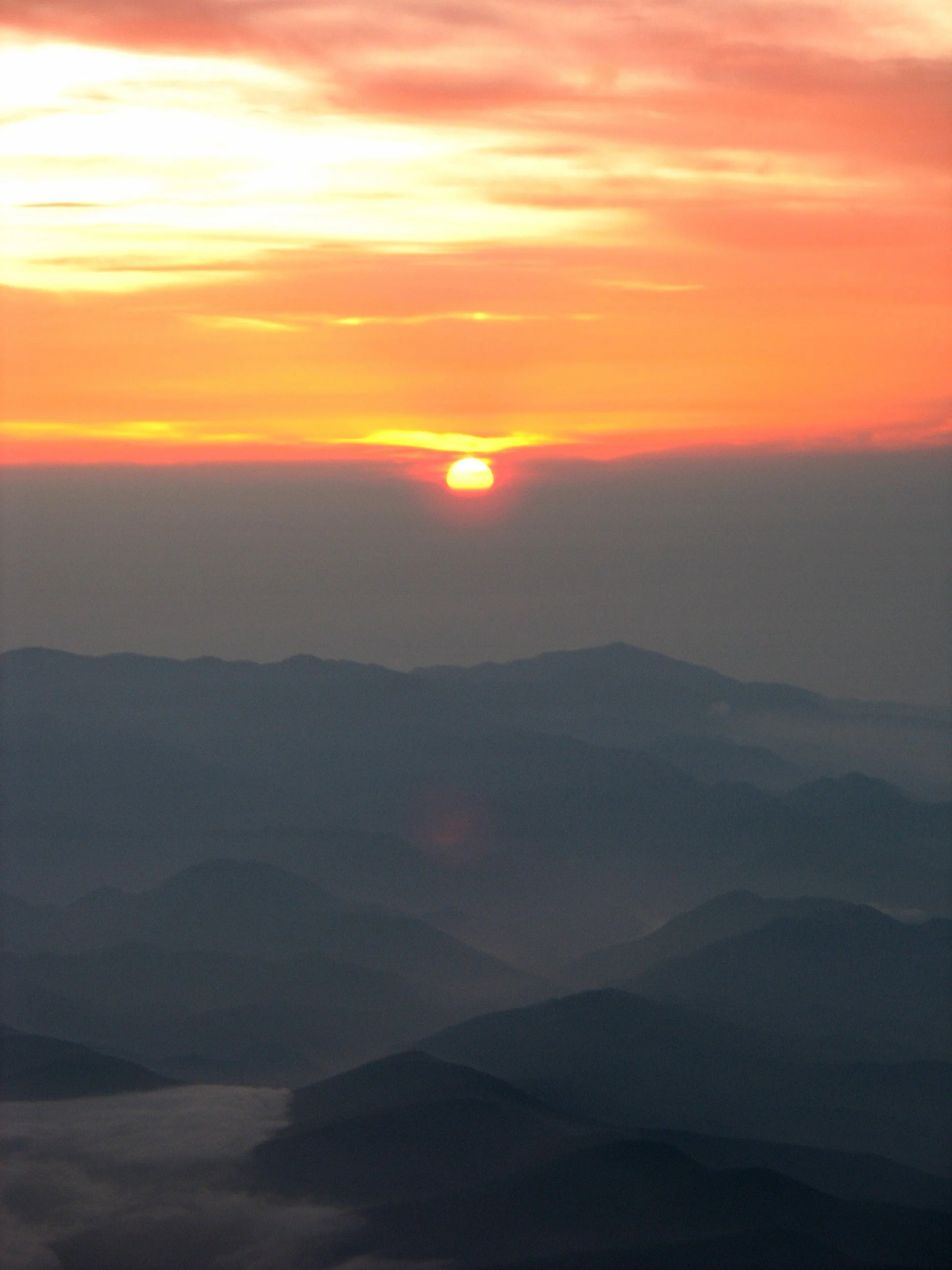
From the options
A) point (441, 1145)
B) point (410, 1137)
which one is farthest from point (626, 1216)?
point (410, 1137)

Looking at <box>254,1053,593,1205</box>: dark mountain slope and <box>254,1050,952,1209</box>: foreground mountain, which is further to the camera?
<box>254,1050,952,1209</box>: foreground mountain

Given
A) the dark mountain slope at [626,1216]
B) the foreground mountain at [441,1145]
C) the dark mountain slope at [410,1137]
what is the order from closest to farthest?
the dark mountain slope at [626,1216] < the dark mountain slope at [410,1137] < the foreground mountain at [441,1145]

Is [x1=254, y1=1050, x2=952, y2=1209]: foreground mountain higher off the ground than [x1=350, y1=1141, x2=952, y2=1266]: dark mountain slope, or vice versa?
[x1=254, y1=1050, x2=952, y2=1209]: foreground mountain

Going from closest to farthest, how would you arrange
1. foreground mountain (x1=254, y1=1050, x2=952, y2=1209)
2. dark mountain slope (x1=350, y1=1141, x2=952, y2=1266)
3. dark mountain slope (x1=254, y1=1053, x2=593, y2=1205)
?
dark mountain slope (x1=350, y1=1141, x2=952, y2=1266) → dark mountain slope (x1=254, y1=1053, x2=593, y2=1205) → foreground mountain (x1=254, y1=1050, x2=952, y2=1209)

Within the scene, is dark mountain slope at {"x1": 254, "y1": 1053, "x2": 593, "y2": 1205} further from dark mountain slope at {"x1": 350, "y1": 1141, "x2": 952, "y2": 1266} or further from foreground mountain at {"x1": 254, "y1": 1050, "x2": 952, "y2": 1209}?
dark mountain slope at {"x1": 350, "y1": 1141, "x2": 952, "y2": 1266}

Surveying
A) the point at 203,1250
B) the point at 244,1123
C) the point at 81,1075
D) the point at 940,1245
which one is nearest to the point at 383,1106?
the point at 244,1123

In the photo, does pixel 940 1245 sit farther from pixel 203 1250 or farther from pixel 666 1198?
pixel 203 1250

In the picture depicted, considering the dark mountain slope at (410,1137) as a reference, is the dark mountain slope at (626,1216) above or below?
below

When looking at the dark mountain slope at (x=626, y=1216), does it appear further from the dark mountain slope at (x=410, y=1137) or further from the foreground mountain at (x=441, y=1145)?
the dark mountain slope at (x=410, y=1137)

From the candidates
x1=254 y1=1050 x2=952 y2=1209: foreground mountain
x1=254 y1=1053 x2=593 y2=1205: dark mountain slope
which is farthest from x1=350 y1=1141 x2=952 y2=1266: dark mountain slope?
x1=254 y1=1053 x2=593 y2=1205: dark mountain slope

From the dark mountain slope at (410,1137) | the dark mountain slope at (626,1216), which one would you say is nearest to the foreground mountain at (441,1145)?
the dark mountain slope at (410,1137)

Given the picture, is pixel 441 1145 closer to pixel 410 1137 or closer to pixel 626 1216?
pixel 410 1137
